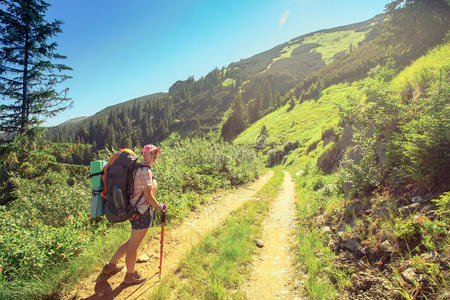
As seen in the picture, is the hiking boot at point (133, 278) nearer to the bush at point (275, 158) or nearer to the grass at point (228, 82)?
the bush at point (275, 158)

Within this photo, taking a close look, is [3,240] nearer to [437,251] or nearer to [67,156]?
[437,251]

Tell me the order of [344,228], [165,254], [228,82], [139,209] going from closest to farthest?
1. [139,209]
2. [165,254]
3. [344,228]
4. [228,82]

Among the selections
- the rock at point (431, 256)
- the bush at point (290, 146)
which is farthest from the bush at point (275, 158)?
the rock at point (431, 256)

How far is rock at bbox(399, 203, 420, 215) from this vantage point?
3.74 meters

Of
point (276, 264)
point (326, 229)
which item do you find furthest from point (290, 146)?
point (276, 264)

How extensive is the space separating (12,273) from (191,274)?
308 centimetres

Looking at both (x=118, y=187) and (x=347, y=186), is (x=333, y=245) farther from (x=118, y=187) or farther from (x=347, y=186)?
(x=118, y=187)

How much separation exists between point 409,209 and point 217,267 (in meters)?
4.37

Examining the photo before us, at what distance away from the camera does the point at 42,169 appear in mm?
11820

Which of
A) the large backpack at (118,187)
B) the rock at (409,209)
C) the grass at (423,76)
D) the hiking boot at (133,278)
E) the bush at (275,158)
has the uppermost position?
the grass at (423,76)

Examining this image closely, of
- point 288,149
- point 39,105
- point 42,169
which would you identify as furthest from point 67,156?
point 288,149

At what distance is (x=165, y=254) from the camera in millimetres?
4832

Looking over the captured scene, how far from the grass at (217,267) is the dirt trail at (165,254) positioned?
1.18 feet

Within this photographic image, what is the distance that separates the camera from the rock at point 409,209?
3.74 meters
